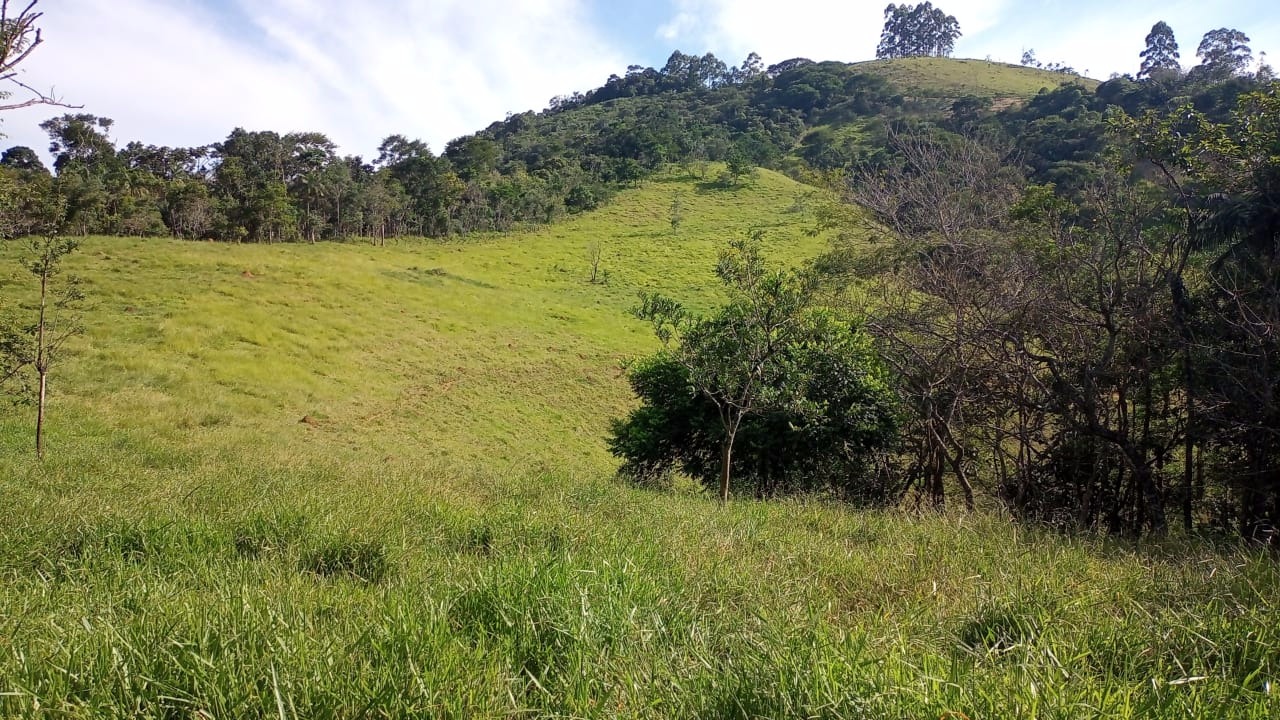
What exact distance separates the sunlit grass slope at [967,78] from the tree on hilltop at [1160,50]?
1320cm

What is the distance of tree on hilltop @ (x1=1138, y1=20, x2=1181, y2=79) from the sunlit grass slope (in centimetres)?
1320

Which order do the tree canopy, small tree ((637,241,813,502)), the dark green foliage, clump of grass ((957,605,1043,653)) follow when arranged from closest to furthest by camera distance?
1. clump of grass ((957,605,1043,653))
2. small tree ((637,241,813,502))
3. the tree canopy
4. the dark green foliage

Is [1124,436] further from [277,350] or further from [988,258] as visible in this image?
[277,350]

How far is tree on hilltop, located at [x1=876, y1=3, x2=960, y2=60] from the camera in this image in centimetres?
12700

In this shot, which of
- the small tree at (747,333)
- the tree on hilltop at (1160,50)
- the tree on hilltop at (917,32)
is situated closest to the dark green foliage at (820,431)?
the small tree at (747,333)

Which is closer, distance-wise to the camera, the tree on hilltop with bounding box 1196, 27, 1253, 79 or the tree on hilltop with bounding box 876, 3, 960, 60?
the tree on hilltop with bounding box 1196, 27, 1253, 79

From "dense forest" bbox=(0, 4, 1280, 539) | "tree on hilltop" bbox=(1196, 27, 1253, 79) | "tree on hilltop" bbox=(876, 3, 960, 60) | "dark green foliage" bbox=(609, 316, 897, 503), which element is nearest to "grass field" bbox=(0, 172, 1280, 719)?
"dense forest" bbox=(0, 4, 1280, 539)

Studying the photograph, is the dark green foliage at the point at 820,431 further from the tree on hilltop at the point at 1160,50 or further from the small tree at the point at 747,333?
the tree on hilltop at the point at 1160,50

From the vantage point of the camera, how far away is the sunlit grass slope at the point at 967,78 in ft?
306

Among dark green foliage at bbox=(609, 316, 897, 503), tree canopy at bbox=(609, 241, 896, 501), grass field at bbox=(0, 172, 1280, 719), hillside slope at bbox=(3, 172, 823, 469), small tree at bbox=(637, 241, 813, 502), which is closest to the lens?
grass field at bbox=(0, 172, 1280, 719)

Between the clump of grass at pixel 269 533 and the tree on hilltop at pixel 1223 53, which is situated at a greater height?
the tree on hilltop at pixel 1223 53

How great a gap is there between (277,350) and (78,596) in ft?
79.2

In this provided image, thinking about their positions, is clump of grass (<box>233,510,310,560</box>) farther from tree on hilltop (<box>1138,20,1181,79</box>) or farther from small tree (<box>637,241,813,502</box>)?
tree on hilltop (<box>1138,20,1181,79</box>)

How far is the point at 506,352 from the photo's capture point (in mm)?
29359
